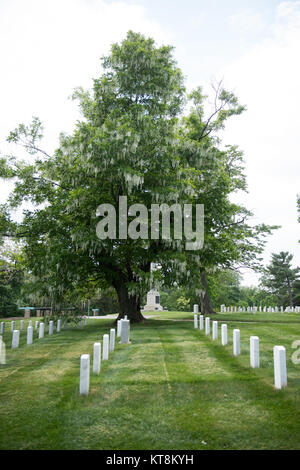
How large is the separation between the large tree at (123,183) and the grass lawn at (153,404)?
877 cm

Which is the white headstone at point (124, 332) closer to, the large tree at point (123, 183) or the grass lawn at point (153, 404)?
the grass lawn at point (153, 404)

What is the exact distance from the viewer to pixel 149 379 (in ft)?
27.0

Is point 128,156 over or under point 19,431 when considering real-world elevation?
over

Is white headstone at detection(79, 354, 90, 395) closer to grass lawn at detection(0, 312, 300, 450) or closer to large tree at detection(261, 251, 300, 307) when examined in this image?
grass lawn at detection(0, 312, 300, 450)

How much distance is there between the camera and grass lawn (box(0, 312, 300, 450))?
5215 millimetres

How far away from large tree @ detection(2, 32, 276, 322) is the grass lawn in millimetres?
8770

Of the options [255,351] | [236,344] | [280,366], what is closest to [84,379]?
[280,366]

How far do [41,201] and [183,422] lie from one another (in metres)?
19.5

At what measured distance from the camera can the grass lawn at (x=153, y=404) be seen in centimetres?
521

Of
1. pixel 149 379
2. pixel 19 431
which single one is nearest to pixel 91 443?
pixel 19 431

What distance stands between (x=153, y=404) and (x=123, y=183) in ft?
43.8

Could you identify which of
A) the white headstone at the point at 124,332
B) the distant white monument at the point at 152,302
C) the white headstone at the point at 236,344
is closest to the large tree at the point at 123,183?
the white headstone at the point at 124,332
